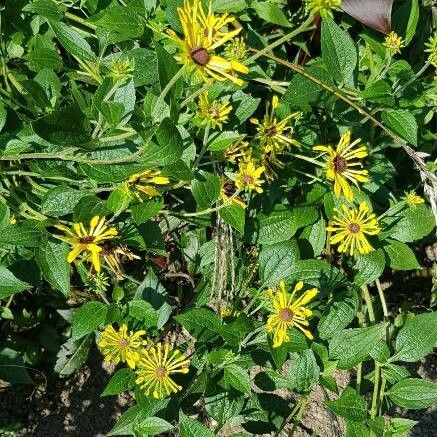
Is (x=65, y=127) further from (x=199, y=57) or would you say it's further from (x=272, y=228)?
(x=272, y=228)

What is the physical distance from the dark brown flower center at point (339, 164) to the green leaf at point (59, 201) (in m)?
0.44

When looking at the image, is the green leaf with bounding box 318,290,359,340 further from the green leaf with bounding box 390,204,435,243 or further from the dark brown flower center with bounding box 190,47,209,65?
the dark brown flower center with bounding box 190,47,209,65

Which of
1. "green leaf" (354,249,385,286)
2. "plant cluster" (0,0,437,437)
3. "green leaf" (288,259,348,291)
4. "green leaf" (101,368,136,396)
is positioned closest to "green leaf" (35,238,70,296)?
"plant cluster" (0,0,437,437)

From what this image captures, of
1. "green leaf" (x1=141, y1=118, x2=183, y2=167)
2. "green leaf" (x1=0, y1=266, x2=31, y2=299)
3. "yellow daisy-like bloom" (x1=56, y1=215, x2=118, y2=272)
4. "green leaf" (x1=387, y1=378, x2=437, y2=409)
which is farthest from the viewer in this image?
"green leaf" (x1=387, y1=378, x2=437, y2=409)

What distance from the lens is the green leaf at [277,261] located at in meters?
1.37

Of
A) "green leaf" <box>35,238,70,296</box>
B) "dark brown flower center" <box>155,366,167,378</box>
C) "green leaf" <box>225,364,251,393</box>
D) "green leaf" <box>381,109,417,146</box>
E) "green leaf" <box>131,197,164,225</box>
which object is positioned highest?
"green leaf" <box>381,109,417,146</box>

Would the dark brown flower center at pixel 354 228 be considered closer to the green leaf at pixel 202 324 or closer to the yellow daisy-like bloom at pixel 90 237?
the green leaf at pixel 202 324

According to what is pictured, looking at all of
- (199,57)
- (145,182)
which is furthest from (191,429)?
(199,57)

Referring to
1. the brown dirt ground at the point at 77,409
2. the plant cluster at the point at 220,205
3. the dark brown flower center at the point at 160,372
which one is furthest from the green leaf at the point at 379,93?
the brown dirt ground at the point at 77,409

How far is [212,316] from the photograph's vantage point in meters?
1.32

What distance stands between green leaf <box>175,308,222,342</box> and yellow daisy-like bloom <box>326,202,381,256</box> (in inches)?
10.0

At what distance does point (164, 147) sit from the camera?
1014 mm

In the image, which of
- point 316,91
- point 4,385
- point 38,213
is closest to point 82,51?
point 38,213

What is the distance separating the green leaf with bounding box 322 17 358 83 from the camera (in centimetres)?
135
